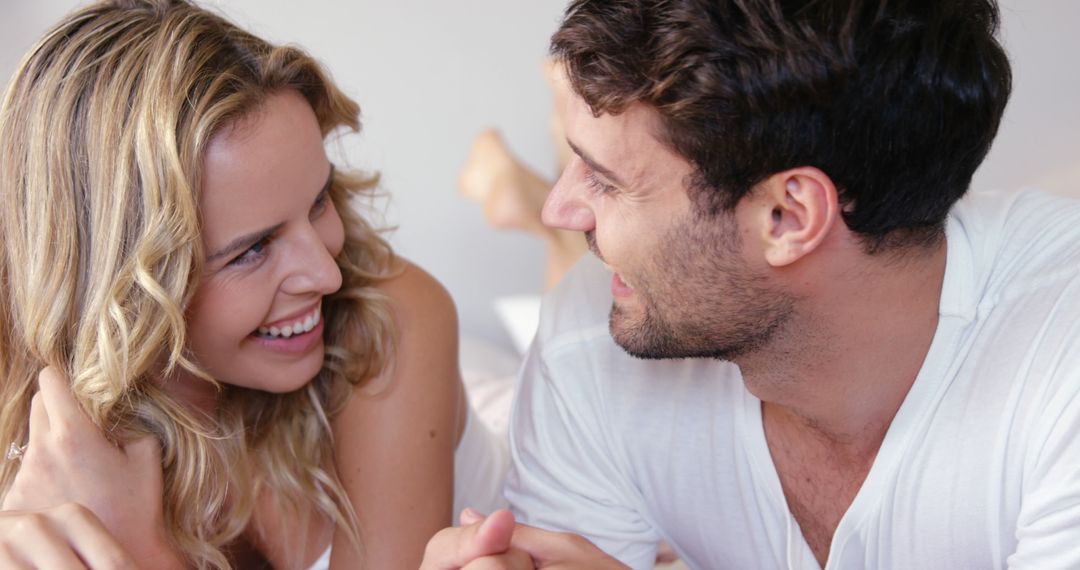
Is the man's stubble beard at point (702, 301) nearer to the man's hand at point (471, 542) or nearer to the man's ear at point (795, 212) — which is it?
the man's ear at point (795, 212)

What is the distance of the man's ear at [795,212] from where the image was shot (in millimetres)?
1001

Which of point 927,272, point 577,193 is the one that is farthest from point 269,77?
point 927,272

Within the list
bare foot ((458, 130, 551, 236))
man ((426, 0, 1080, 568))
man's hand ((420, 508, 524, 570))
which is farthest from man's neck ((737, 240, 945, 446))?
bare foot ((458, 130, 551, 236))

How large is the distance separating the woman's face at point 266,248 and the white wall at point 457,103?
45.6 inches

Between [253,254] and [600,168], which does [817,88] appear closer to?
[600,168]

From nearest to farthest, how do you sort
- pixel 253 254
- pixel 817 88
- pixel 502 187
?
pixel 817 88 < pixel 253 254 < pixel 502 187

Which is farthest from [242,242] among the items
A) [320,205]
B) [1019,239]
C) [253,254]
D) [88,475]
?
[1019,239]

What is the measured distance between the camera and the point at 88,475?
114 cm

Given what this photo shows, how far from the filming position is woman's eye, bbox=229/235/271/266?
1190 millimetres

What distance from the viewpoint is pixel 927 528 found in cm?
112

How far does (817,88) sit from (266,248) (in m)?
0.61

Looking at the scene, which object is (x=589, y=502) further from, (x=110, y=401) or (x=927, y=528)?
(x=110, y=401)

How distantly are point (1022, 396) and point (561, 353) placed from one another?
518mm

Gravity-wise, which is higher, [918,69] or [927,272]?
[918,69]
